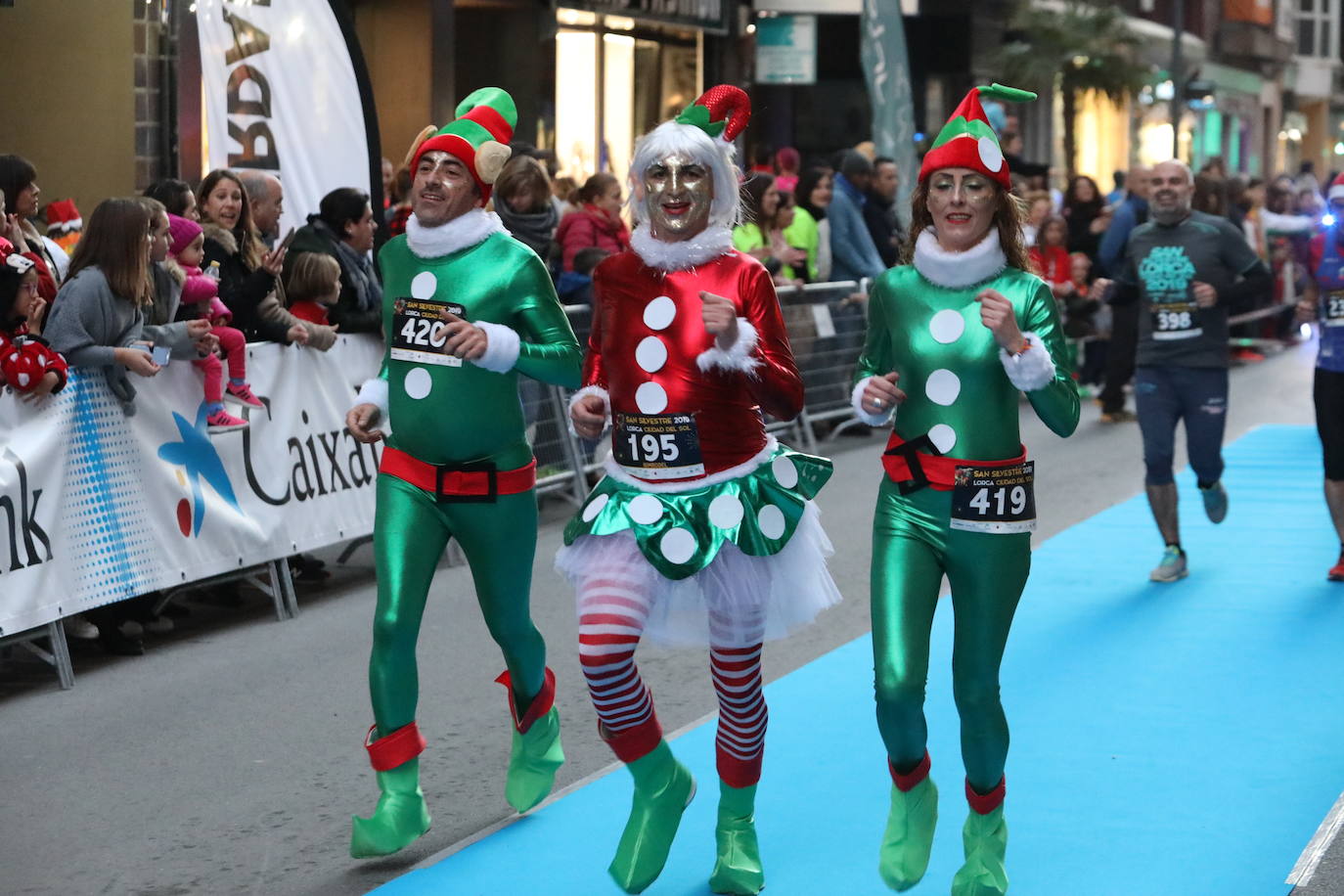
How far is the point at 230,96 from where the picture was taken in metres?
11.0

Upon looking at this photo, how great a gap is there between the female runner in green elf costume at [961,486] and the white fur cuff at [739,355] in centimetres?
29

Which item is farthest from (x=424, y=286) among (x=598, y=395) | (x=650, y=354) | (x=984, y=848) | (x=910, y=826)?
(x=984, y=848)

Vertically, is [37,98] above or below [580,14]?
below

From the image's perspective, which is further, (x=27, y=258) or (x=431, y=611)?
(x=431, y=611)

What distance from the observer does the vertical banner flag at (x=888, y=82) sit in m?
19.1

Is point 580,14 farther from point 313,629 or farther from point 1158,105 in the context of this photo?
point 1158,105

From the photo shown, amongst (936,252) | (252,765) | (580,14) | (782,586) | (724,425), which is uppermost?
(580,14)

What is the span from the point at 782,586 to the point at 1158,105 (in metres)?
39.7

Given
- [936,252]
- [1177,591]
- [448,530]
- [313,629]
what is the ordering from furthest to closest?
1. [1177,591]
2. [313,629]
3. [448,530]
4. [936,252]

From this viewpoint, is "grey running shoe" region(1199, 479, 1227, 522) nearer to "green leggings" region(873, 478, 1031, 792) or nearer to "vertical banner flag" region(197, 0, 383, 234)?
"vertical banner flag" region(197, 0, 383, 234)

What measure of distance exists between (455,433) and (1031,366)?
66.7 inches

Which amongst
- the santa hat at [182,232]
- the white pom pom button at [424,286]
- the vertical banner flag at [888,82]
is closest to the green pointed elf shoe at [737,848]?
the white pom pom button at [424,286]

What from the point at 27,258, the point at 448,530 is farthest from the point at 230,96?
the point at 448,530

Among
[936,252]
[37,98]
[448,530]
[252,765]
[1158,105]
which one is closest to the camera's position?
[936,252]
